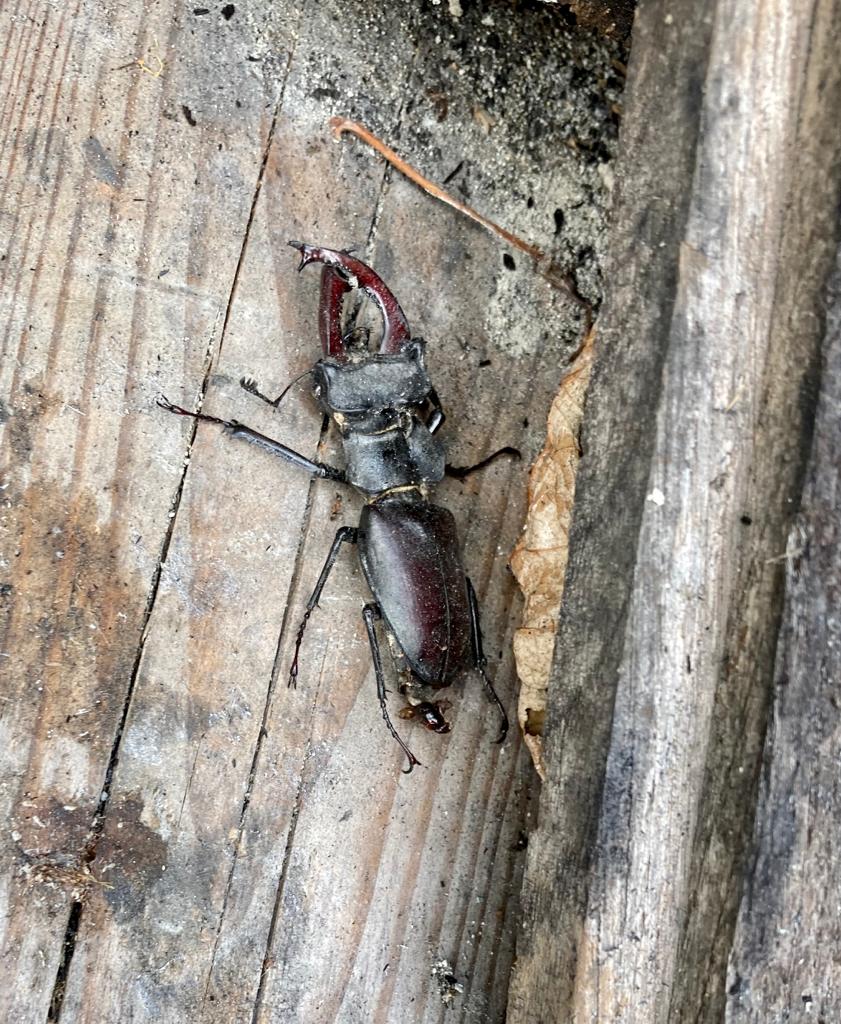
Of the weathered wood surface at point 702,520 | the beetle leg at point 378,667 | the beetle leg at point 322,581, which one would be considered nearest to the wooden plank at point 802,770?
the weathered wood surface at point 702,520

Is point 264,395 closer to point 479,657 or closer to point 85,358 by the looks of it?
point 85,358

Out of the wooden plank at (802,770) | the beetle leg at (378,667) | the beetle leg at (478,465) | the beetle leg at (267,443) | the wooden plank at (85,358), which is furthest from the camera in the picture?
the beetle leg at (478,465)

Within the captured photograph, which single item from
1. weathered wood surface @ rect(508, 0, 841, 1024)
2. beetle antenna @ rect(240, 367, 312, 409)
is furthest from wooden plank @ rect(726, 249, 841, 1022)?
beetle antenna @ rect(240, 367, 312, 409)

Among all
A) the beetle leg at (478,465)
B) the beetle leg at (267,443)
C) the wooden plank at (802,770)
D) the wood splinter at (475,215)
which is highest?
the wood splinter at (475,215)

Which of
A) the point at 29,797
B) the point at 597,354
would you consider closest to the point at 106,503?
the point at 29,797

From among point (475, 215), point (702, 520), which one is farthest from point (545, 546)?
point (475, 215)

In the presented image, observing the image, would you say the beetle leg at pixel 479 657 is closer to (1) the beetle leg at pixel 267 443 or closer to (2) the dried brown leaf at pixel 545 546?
(2) the dried brown leaf at pixel 545 546

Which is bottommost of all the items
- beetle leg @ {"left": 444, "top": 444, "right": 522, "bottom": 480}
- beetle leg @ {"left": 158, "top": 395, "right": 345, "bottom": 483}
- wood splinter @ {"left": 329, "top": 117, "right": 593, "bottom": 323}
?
beetle leg @ {"left": 158, "top": 395, "right": 345, "bottom": 483}

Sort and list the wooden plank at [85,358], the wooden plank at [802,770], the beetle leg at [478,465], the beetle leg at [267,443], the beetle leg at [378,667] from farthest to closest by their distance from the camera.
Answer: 1. the beetle leg at [478,465]
2. the beetle leg at [378,667]
3. the beetle leg at [267,443]
4. the wooden plank at [85,358]
5. the wooden plank at [802,770]

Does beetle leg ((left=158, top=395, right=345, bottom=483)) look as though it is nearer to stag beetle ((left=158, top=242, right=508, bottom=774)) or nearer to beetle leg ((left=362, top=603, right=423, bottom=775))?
stag beetle ((left=158, top=242, right=508, bottom=774))

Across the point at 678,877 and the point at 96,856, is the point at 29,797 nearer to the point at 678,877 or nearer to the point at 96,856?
the point at 96,856
